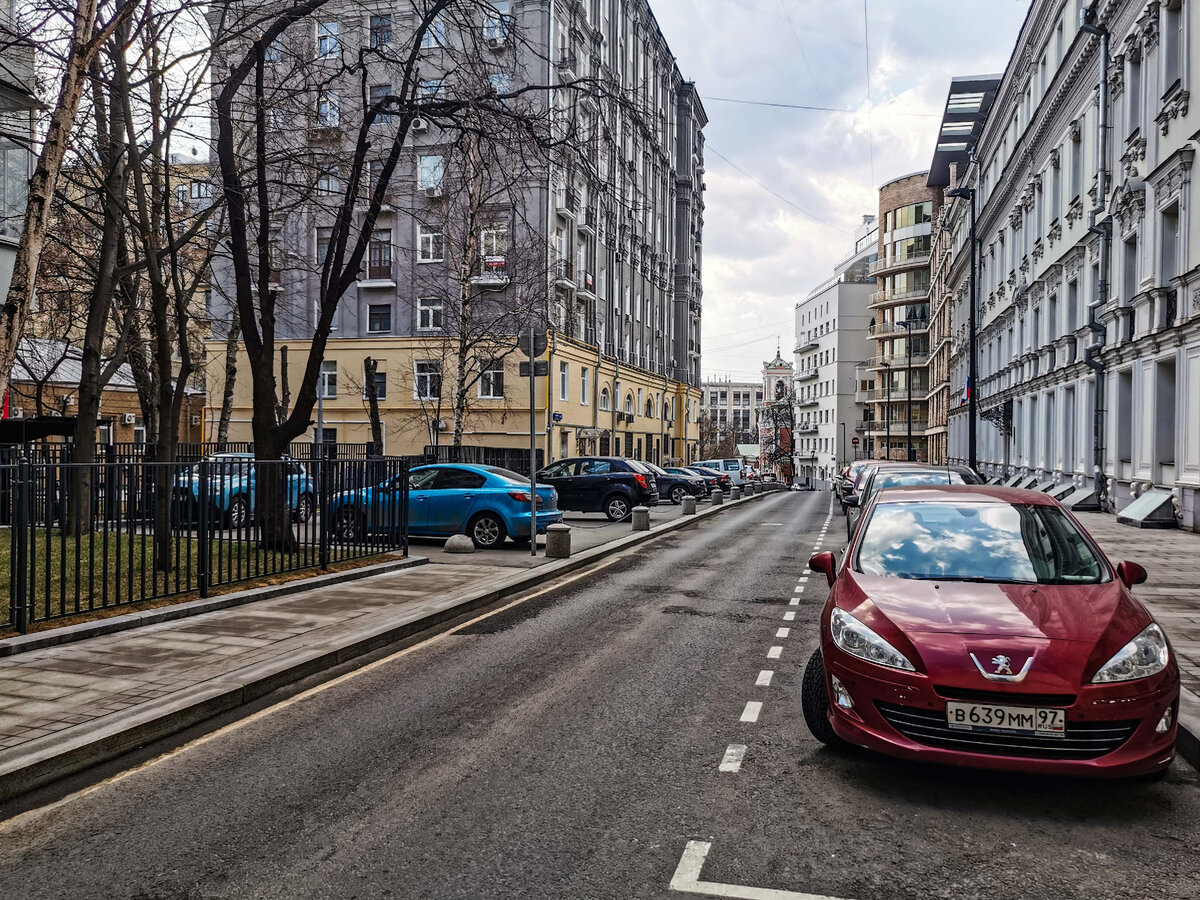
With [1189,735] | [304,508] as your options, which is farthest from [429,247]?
[1189,735]

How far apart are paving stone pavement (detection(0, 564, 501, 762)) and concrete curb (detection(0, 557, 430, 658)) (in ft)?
0.32

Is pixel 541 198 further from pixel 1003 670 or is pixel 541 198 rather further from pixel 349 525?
pixel 1003 670

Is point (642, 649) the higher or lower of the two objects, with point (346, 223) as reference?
lower

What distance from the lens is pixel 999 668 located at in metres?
4.45

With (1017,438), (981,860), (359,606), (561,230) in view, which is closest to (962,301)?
(1017,438)

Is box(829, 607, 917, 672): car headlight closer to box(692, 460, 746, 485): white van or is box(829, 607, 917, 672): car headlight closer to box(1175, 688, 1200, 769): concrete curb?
box(1175, 688, 1200, 769): concrete curb

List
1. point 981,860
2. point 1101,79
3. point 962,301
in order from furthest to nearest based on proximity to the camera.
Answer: point 962,301 < point 1101,79 < point 981,860

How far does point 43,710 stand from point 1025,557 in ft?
20.2

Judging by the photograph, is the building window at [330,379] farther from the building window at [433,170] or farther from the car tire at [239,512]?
the car tire at [239,512]

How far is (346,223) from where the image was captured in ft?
44.7

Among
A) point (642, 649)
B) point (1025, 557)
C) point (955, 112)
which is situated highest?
point (955, 112)

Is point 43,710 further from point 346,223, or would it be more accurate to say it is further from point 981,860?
point 346,223

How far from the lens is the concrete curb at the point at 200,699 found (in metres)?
4.89

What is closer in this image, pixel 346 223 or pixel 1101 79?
pixel 346 223
